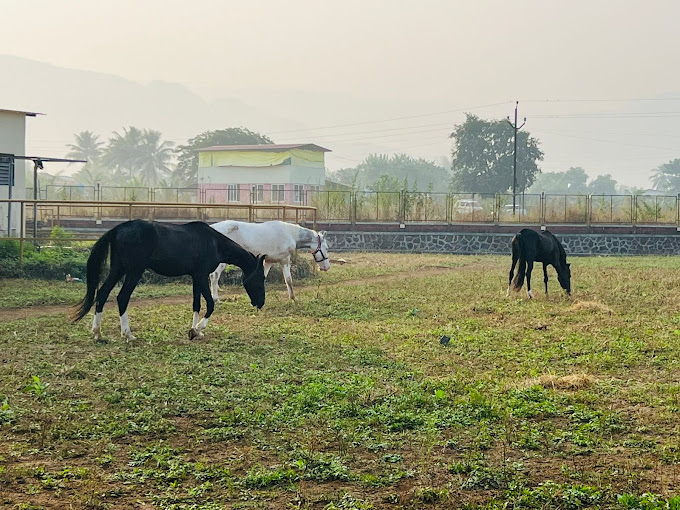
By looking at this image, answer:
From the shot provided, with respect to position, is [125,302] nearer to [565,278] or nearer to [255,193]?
[565,278]

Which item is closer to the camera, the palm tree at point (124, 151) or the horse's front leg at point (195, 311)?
the horse's front leg at point (195, 311)

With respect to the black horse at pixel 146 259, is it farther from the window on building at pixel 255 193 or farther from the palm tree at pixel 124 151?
the palm tree at pixel 124 151

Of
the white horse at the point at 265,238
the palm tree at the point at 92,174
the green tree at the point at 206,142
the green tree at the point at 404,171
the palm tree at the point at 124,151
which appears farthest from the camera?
the green tree at the point at 404,171

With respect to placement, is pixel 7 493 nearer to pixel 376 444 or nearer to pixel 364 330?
pixel 376 444

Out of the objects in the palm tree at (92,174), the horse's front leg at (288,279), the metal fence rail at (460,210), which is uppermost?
the palm tree at (92,174)

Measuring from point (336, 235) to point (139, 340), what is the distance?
23.6m

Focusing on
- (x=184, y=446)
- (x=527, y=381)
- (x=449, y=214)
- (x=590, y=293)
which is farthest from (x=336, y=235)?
(x=184, y=446)

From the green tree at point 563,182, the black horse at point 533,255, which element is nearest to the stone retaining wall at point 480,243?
the black horse at point 533,255

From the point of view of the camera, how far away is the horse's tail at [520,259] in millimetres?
16328

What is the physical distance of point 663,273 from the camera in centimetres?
2273

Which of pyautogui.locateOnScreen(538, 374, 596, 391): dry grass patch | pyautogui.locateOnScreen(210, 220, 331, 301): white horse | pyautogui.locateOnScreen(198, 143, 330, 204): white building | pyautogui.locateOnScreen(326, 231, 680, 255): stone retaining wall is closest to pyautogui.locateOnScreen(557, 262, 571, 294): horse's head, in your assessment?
pyautogui.locateOnScreen(210, 220, 331, 301): white horse

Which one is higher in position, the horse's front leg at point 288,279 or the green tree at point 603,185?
the green tree at point 603,185

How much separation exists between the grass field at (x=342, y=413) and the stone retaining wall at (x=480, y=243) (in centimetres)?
2075

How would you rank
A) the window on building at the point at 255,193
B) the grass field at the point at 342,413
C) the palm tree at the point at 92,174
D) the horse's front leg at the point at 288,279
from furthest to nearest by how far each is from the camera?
the palm tree at the point at 92,174, the window on building at the point at 255,193, the horse's front leg at the point at 288,279, the grass field at the point at 342,413
